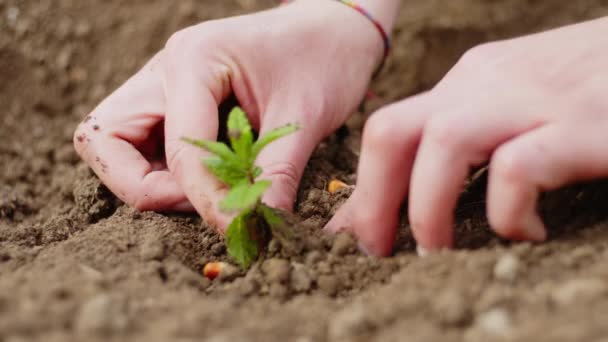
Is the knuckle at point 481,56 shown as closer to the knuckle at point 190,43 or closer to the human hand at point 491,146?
the human hand at point 491,146

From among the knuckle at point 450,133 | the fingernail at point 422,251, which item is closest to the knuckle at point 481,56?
the knuckle at point 450,133

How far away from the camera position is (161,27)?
3.25 meters

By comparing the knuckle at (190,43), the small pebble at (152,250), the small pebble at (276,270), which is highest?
the knuckle at (190,43)

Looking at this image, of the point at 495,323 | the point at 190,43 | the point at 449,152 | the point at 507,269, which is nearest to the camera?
the point at 495,323

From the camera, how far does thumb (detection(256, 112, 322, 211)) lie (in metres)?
1.76

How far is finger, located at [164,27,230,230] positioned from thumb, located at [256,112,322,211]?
0.16m

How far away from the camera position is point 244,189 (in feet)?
4.75

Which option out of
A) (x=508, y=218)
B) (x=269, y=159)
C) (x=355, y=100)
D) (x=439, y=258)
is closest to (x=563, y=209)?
(x=508, y=218)

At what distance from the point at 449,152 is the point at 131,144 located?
113 cm

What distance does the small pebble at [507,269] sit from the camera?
1244mm

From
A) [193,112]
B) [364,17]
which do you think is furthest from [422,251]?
[364,17]

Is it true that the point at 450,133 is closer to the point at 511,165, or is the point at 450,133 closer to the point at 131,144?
the point at 511,165

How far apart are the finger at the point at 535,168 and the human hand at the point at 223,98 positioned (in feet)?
2.06

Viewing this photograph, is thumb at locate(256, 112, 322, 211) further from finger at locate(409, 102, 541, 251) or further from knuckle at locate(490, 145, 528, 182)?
knuckle at locate(490, 145, 528, 182)
